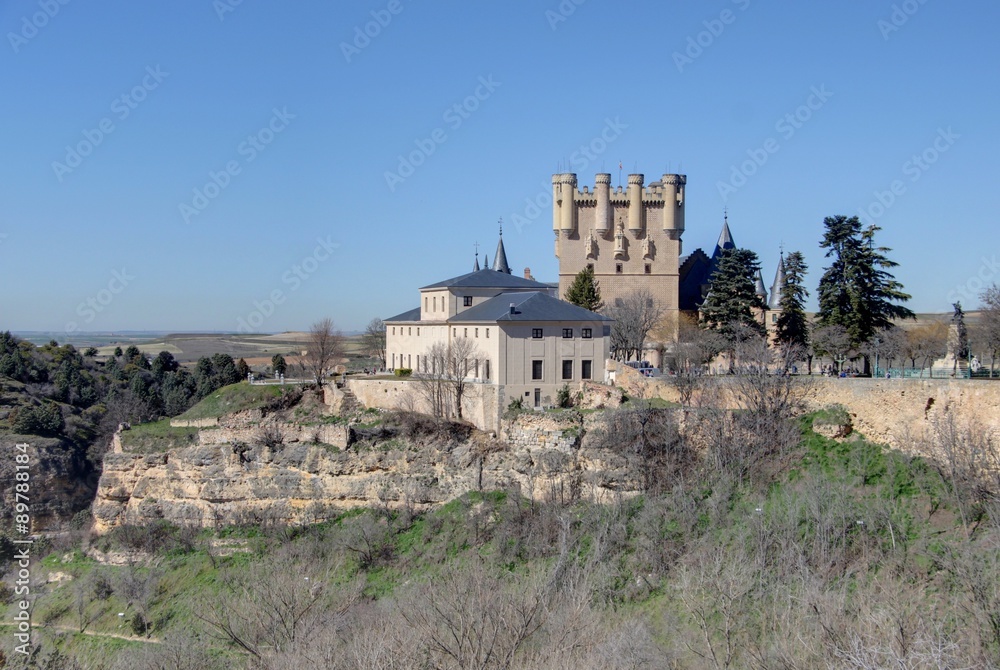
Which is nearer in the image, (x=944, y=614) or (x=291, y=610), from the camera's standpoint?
(x=944, y=614)

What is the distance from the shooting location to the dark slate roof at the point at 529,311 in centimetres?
3931

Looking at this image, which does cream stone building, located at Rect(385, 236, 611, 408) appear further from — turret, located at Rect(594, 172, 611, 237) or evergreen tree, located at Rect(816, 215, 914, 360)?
turret, located at Rect(594, 172, 611, 237)

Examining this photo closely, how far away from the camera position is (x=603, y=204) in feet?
208

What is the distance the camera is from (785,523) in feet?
95.9

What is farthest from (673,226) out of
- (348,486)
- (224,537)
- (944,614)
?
(944,614)

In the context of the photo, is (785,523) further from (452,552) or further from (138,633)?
(138,633)

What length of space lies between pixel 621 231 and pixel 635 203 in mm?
2086

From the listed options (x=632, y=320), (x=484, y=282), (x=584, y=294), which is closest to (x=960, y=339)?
(x=632, y=320)

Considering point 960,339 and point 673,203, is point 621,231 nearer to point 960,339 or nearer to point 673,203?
point 673,203

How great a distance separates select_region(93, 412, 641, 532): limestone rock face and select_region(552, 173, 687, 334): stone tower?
27.2 m

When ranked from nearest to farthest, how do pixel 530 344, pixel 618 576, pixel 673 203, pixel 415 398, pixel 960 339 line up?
pixel 618 576
pixel 530 344
pixel 415 398
pixel 960 339
pixel 673 203

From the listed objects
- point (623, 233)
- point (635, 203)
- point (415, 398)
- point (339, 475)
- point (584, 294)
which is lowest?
point (339, 475)

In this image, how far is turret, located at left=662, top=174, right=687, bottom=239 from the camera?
62938mm

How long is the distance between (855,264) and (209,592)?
28685 mm
